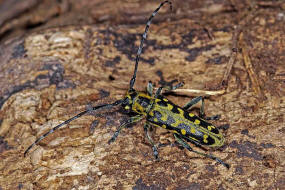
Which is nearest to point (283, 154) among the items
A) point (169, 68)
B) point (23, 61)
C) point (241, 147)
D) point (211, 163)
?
point (241, 147)

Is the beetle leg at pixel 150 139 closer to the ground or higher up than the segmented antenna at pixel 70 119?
closer to the ground

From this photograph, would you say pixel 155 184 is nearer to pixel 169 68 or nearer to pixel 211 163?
pixel 211 163

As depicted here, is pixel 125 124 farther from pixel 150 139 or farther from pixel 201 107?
pixel 201 107

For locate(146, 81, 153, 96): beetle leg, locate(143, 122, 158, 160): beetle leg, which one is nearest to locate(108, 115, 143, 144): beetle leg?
Answer: locate(143, 122, 158, 160): beetle leg

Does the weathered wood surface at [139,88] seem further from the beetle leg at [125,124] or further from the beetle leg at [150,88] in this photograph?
the beetle leg at [150,88]

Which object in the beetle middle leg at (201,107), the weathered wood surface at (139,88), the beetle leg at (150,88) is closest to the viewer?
the weathered wood surface at (139,88)

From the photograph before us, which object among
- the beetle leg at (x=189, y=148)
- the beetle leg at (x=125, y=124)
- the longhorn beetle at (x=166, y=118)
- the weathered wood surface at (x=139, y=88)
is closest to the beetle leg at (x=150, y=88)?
the longhorn beetle at (x=166, y=118)
